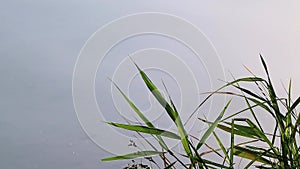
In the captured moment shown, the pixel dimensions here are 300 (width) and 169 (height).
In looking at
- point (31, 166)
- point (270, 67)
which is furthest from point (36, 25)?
point (270, 67)

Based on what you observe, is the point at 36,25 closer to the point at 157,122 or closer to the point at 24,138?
the point at 24,138

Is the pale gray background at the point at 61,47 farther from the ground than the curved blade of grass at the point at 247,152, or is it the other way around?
the pale gray background at the point at 61,47

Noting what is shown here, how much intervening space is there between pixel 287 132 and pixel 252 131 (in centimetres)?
4

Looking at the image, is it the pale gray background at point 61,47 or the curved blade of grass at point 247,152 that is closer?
the curved blade of grass at point 247,152

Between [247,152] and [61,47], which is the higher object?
[61,47]

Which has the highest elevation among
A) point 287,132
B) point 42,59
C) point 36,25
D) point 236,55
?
point 36,25

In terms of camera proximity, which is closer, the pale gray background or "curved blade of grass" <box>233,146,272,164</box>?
"curved blade of grass" <box>233,146,272,164</box>

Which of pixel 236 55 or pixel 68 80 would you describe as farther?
pixel 68 80

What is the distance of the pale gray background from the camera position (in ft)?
7.49

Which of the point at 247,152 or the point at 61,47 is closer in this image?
the point at 247,152

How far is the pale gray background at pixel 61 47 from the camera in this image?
2283 millimetres

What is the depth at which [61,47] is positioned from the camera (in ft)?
7.80

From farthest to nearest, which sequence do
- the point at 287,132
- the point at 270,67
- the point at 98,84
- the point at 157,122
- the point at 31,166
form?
the point at 31,166 < the point at 270,67 < the point at 98,84 < the point at 157,122 < the point at 287,132

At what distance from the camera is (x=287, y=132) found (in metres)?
0.42
